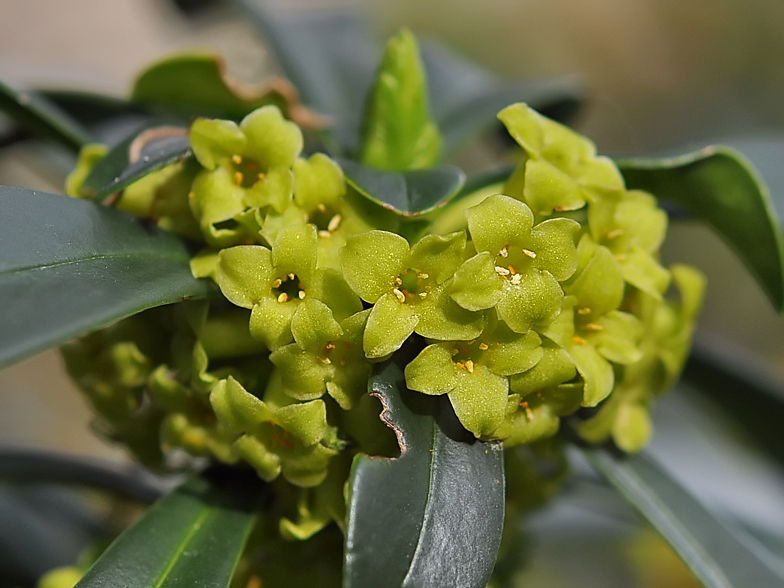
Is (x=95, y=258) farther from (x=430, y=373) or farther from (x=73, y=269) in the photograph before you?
(x=430, y=373)

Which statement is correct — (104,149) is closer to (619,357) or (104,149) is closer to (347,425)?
(347,425)

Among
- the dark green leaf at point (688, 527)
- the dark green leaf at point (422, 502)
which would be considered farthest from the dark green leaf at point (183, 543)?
the dark green leaf at point (688, 527)

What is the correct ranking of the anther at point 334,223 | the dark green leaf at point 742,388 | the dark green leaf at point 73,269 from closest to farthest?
the dark green leaf at point 73,269, the anther at point 334,223, the dark green leaf at point 742,388

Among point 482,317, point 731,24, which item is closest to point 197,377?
point 482,317

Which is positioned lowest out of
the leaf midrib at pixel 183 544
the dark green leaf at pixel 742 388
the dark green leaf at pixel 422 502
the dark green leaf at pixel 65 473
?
the dark green leaf at pixel 65 473

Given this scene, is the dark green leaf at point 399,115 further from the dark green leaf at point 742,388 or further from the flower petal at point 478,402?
the dark green leaf at point 742,388

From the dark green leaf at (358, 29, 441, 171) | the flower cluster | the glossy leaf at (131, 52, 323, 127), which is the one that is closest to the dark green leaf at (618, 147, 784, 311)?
the flower cluster
